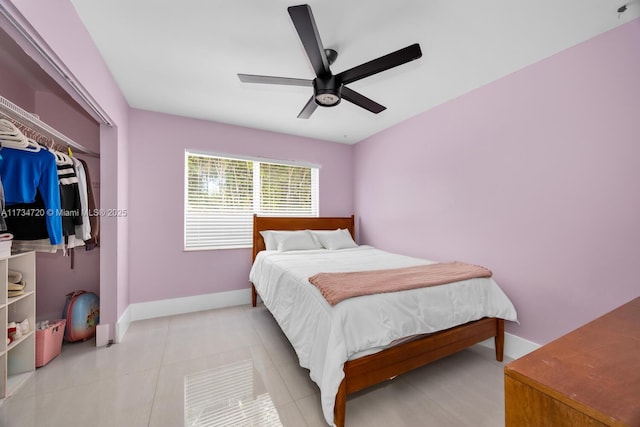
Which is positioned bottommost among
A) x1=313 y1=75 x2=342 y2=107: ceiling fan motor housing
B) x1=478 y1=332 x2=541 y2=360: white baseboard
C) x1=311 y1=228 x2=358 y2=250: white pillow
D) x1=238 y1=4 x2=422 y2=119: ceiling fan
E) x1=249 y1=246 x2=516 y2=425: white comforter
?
x1=478 y1=332 x2=541 y2=360: white baseboard

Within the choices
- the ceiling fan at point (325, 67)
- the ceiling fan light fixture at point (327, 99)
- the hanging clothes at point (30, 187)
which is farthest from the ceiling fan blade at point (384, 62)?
the hanging clothes at point (30, 187)

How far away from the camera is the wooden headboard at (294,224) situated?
3.33 m

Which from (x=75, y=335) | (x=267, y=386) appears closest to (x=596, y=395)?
(x=267, y=386)

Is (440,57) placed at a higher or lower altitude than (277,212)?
higher

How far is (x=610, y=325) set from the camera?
0.86m

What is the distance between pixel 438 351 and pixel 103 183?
3145 millimetres

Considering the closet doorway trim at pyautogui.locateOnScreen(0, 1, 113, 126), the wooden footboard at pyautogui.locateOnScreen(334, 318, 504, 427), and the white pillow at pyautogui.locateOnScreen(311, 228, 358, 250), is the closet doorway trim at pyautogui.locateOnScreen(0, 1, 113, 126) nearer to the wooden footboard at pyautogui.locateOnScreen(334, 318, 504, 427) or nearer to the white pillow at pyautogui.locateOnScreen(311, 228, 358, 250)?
the wooden footboard at pyautogui.locateOnScreen(334, 318, 504, 427)

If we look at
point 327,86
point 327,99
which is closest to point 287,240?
point 327,99

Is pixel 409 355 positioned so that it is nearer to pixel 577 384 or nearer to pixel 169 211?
pixel 577 384

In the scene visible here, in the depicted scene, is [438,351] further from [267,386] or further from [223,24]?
[223,24]

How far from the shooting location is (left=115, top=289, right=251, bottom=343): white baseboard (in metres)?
2.73

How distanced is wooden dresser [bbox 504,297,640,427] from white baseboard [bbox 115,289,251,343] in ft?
10.1

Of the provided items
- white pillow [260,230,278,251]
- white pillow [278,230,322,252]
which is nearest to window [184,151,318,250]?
white pillow [260,230,278,251]

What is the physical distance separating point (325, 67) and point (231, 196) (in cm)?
230
